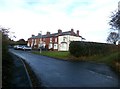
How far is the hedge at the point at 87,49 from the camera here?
41.0 m

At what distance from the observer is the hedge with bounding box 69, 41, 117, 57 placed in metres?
41.0

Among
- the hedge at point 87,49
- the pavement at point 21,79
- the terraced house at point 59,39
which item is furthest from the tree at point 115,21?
the terraced house at point 59,39

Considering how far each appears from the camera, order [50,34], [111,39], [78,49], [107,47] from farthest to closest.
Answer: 1. [50,34]
2. [111,39]
3. [107,47]
4. [78,49]

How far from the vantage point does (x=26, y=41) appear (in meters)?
125

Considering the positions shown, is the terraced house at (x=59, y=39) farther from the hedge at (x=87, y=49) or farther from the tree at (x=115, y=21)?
the tree at (x=115, y=21)

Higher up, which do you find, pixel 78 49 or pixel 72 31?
pixel 72 31

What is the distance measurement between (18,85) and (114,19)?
22.2 metres

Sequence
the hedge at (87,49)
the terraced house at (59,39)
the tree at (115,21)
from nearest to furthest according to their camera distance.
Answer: the tree at (115,21), the hedge at (87,49), the terraced house at (59,39)

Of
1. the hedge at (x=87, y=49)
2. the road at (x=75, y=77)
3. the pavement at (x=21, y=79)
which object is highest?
the hedge at (x=87, y=49)

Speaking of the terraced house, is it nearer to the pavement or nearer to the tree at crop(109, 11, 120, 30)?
the tree at crop(109, 11, 120, 30)

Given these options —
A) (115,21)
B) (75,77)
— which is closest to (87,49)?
(115,21)

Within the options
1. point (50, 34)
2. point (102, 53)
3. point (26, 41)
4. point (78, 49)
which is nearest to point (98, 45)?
point (102, 53)

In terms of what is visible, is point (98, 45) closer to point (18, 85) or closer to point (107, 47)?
point (107, 47)

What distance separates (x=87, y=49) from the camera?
4178cm
